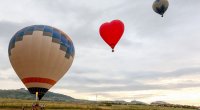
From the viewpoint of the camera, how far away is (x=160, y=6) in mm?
47719

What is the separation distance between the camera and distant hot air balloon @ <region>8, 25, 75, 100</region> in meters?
40.6

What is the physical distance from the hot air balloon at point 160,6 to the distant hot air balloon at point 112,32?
6184mm

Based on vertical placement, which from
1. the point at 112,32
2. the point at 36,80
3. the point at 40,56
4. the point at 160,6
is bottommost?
the point at 36,80

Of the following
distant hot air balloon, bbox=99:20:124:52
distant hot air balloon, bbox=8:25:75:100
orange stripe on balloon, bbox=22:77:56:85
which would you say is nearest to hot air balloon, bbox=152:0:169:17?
distant hot air balloon, bbox=99:20:124:52

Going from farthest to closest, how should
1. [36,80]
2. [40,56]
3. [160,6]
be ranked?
[160,6], [40,56], [36,80]

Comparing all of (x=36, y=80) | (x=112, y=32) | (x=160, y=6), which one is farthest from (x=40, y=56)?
(x=160, y=6)

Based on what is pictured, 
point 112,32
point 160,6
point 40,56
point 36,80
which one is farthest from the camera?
point 160,6

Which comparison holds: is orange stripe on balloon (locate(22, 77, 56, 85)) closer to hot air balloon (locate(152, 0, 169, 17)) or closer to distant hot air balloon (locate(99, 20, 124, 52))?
distant hot air balloon (locate(99, 20, 124, 52))

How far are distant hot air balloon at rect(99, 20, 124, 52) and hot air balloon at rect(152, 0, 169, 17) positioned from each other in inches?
243

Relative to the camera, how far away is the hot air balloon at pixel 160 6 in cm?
4741

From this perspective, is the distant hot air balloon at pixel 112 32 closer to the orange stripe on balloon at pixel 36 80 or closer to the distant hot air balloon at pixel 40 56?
the distant hot air balloon at pixel 40 56

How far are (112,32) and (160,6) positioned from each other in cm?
837

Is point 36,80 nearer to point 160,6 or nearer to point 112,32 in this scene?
point 112,32

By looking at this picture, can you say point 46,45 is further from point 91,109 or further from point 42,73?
point 91,109
